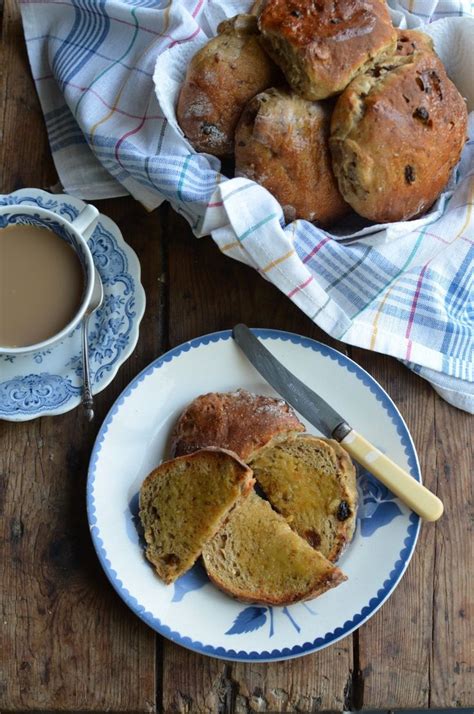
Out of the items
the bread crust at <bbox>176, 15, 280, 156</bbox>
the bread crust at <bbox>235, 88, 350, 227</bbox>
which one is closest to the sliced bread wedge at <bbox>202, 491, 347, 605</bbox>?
the bread crust at <bbox>235, 88, 350, 227</bbox>

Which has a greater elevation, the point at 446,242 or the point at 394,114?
the point at 394,114

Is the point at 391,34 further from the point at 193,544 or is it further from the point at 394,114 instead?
the point at 193,544

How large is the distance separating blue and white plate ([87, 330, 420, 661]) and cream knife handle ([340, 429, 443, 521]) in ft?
0.09

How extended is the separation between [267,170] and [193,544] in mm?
688

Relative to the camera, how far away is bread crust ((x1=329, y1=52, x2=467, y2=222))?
54.5 inches

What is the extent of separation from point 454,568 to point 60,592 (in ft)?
2.51

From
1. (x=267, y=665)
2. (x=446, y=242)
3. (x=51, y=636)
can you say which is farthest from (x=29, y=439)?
(x=446, y=242)

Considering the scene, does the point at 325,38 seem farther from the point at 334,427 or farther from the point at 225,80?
the point at 334,427

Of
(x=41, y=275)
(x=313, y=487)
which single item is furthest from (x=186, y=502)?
(x=41, y=275)

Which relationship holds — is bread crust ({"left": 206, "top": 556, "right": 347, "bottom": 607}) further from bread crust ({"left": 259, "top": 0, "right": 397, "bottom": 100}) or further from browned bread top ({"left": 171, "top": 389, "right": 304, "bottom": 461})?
bread crust ({"left": 259, "top": 0, "right": 397, "bottom": 100})

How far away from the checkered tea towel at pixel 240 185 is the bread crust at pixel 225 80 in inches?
1.9

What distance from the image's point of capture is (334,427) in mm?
1531

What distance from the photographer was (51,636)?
5.00ft

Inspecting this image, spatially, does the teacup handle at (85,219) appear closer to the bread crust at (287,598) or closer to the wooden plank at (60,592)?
the wooden plank at (60,592)
